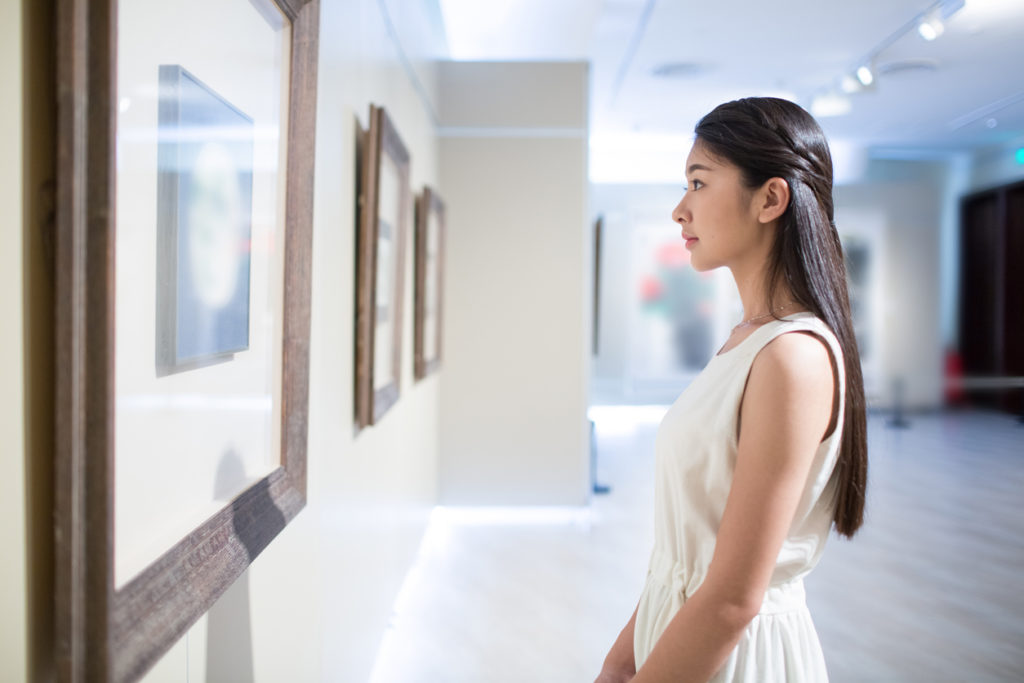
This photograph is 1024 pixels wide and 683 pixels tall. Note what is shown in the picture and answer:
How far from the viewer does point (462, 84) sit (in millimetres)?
5758

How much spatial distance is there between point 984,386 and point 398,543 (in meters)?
9.49

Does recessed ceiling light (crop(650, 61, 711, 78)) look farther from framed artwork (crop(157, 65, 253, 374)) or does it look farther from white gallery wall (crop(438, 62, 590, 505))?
framed artwork (crop(157, 65, 253, 374))

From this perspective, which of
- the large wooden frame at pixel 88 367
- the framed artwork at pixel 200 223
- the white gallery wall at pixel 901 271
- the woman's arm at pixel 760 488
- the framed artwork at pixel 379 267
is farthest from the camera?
the white gallery wall at pixel 901 271

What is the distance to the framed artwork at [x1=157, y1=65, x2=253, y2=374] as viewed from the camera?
2.81ft

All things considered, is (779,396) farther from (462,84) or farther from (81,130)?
(462,84)

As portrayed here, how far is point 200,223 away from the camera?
95cm

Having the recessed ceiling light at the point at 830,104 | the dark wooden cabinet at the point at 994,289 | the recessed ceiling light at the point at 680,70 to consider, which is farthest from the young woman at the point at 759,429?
the recessed ceiling light at the point at 830,104

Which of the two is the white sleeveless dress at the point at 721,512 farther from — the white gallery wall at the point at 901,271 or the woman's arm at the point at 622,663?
the white gallery wall at the point at 901,271

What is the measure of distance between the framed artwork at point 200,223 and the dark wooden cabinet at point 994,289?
21.7ft

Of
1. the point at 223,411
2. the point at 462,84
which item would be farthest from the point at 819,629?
the point at 462,84

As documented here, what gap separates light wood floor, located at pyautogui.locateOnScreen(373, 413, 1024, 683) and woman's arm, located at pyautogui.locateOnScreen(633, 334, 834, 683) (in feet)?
7.89

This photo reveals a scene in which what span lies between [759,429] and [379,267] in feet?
6.20

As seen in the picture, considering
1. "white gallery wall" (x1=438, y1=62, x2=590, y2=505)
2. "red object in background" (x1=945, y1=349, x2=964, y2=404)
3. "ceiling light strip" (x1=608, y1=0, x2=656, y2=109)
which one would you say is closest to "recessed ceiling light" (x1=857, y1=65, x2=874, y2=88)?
"ceiling light strip" (x1=608, y1=0, x2=656, y2=109)

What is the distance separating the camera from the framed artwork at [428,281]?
13.3 ft
